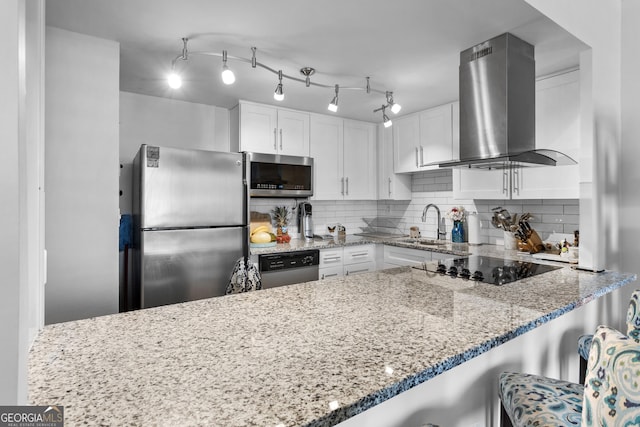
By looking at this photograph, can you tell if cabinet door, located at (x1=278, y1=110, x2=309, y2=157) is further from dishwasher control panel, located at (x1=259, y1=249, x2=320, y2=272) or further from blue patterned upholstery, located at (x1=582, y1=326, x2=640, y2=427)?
blue patterned upholstery, located at (x1=582, y1=326, x2=640, y2=427)

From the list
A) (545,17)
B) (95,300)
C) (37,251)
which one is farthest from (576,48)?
(95,300)

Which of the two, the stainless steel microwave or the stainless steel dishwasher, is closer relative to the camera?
the stainless steel dishwasher

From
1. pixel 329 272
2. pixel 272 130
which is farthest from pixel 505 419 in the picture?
pixel 272 130

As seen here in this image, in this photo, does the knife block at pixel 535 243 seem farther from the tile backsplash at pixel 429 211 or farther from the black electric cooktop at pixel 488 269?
the black electric cooktop at pixel 488 269

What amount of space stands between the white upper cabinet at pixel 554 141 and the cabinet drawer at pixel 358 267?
4.76ft

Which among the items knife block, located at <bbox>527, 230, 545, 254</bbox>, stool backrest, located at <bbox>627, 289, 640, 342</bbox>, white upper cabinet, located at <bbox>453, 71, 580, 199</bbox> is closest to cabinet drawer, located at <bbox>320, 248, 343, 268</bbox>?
white upper cabinet, located at <bbox>453, 71, 580, 199</bbox>

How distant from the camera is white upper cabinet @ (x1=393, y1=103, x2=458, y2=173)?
3295 mm

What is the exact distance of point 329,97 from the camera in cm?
309

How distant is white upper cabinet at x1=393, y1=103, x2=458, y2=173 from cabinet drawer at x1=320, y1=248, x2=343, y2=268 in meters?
1.20

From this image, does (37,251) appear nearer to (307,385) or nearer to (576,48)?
(307,385)

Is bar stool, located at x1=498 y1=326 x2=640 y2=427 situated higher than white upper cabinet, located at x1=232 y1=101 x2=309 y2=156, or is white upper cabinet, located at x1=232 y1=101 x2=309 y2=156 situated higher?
white upper cabinet, located at x1=232 y1=101 x2=309 y2=156

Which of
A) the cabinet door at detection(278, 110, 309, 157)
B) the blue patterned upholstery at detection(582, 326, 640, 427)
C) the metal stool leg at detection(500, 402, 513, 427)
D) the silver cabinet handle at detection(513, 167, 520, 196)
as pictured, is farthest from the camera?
the cabinet door at detection(278, 110, 309, 157)

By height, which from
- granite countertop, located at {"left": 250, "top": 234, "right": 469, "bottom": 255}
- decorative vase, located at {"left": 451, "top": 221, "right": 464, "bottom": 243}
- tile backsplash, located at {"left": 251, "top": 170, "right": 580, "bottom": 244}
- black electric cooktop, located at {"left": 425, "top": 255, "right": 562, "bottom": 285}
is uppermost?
tile backsplash, located at {"left": 251, "top": 170, "right": 580, "bottom": 244}

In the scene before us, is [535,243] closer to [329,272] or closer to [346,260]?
[346,260]
